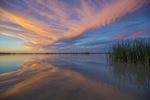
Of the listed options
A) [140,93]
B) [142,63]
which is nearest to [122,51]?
[142,63]

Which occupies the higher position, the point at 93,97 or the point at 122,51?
the point at 122,51

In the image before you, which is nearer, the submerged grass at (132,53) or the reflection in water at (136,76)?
the reflection in water at (136,76)

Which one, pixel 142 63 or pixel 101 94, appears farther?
pixel 142 63

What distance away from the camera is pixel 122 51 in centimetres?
1021

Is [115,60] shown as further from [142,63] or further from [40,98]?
[40,98]

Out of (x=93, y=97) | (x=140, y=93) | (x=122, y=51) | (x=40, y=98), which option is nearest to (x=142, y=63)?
(x=122, y=51)

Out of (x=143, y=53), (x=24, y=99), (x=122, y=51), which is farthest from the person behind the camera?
(x=122, y=51)

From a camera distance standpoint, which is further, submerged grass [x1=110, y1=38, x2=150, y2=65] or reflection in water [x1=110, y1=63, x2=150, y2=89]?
submerged grass [x1=110, y1=38, x2=150, y2=65]

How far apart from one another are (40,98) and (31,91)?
0.57 metres

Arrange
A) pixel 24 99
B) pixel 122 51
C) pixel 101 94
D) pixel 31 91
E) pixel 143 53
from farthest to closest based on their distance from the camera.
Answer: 1. pixel 122 51
2. pixel 143 53
3. pixel 31 91
4. pixel 101 94
5. pixel 24 99

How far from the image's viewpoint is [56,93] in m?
3.23

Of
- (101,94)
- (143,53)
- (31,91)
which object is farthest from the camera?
(143,53)

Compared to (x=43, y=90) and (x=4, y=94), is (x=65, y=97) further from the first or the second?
(x=4, y=94)

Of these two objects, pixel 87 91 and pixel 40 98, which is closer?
pixel 40 98
